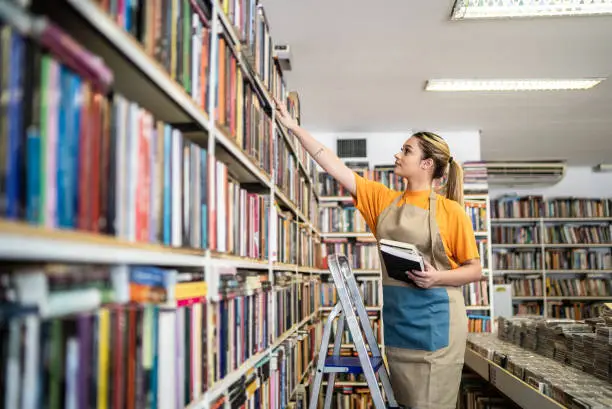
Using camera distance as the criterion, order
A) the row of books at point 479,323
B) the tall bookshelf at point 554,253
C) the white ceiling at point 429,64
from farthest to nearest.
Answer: the tall bookshelf at point 554,253 < the row of books at point 479,323 < the white ceiling at point 429,64

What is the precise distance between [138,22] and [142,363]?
0.54 m

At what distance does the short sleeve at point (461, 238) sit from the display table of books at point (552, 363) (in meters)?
0.61

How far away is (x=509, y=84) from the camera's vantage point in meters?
4.41

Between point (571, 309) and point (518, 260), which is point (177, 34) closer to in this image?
point (518, 260)

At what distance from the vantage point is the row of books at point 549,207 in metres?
7.95

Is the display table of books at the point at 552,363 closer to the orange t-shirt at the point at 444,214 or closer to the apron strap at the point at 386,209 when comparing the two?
the orange t-shirt at the point at 444,214

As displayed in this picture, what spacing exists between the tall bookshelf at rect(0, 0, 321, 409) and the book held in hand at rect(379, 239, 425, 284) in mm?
503

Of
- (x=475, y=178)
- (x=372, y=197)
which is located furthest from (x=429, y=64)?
(x=372, y=197)

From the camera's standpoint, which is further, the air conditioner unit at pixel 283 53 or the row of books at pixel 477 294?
the row of books at pixel 477 294

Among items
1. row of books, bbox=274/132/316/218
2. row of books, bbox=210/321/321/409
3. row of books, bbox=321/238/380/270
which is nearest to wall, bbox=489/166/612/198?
row of books, bbox=321/238/380/270

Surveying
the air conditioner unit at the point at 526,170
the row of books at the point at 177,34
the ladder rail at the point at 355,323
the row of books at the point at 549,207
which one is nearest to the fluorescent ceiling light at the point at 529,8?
the ladder rail at the point at 355,323

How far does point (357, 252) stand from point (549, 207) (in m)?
4.38

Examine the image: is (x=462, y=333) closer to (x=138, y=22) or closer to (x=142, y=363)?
(x=142, y=363)

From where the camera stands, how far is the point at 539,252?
8.01 metres
